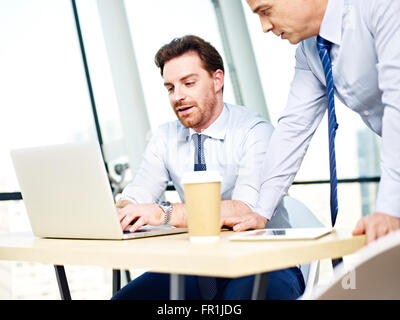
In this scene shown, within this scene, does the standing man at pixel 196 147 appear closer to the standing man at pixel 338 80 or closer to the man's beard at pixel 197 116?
the man's beard at pixel 197 116

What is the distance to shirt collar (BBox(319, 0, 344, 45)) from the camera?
1653 mm

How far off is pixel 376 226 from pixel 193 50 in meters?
1.52

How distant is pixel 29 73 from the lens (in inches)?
144

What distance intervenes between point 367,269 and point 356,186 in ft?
10.6

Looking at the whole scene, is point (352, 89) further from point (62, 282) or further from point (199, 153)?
point (62, 282)

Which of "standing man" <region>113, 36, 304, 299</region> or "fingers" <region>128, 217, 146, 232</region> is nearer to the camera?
"fingers" <region>128, 217, 146, 232</region>

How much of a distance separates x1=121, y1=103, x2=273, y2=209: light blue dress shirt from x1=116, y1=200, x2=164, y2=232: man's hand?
0.50 m

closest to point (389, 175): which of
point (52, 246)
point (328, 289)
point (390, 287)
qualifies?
point (390, 287)

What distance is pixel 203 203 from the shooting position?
1.15m

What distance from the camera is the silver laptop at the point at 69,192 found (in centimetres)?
135

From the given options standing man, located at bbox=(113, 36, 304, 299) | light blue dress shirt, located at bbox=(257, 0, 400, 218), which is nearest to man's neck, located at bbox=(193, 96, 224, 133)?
standing man, located at bbox=(113, 36, 304, 299)

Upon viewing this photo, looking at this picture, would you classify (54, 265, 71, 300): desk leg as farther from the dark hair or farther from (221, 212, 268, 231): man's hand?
the dark hair

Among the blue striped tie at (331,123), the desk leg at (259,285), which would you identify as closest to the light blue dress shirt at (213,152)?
the blue striped tie at (331,123)

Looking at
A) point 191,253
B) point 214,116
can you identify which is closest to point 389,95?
point 191,253
